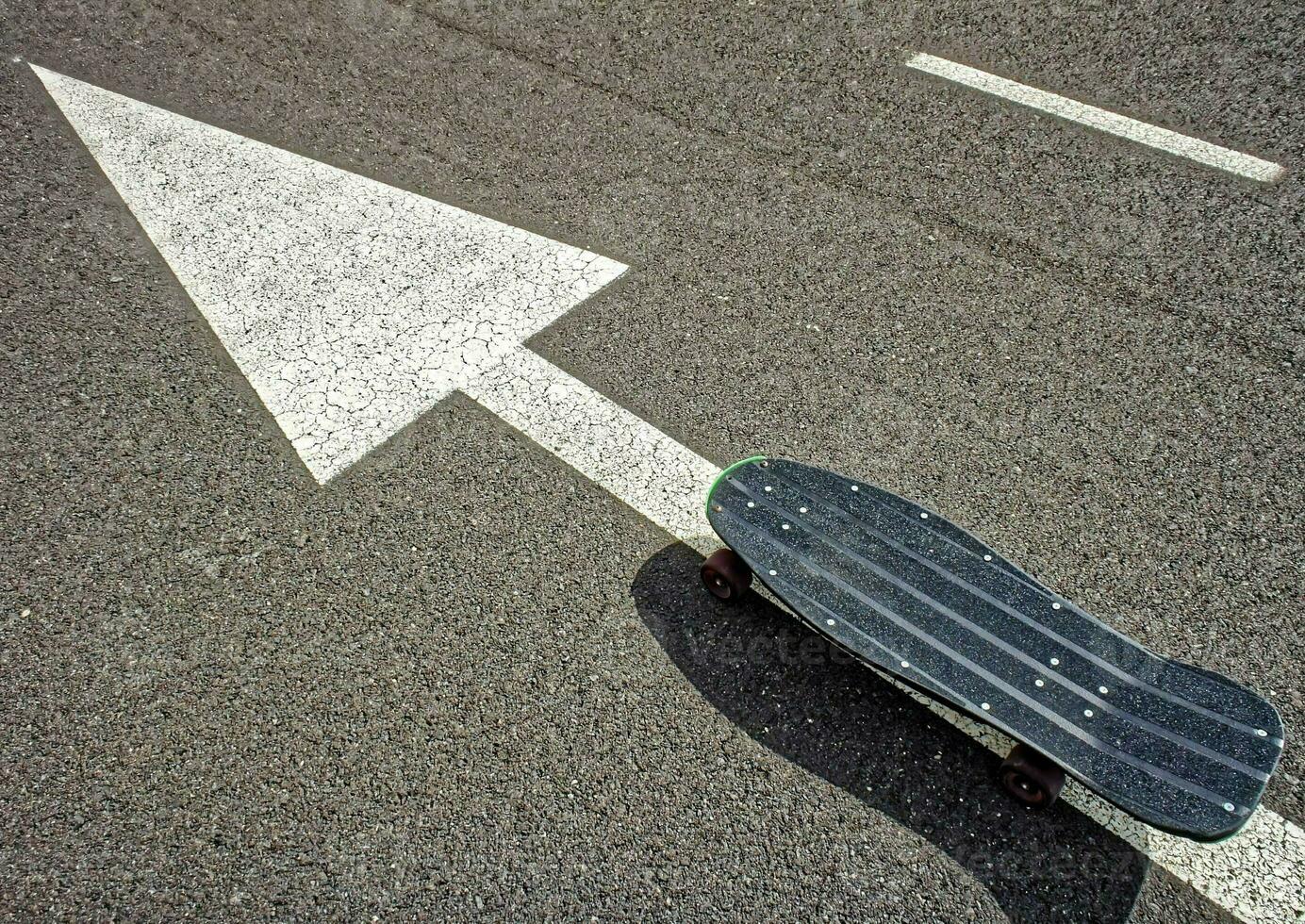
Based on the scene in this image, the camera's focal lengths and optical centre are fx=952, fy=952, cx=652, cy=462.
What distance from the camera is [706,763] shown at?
2652 millimetres

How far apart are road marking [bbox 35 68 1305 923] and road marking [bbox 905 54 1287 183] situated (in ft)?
7.46

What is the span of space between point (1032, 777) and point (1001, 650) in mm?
338

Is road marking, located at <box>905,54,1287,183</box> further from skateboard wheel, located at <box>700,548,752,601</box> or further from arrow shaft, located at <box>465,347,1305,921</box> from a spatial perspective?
skateboard wheel, located at <box>700,548,752,601</box>

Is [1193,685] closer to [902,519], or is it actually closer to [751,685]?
[902,519]

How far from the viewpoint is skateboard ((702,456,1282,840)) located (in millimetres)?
2367

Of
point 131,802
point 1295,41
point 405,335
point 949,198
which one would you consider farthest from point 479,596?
point 1295,41

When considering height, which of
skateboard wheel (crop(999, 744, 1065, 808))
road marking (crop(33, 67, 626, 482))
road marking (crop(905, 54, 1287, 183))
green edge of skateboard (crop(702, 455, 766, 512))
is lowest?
road marking (crop(33, 67, 626, 482))

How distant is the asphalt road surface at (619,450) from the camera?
8.24 feet

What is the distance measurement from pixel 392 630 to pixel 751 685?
111cm

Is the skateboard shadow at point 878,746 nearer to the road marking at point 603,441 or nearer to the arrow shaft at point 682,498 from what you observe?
the arrow shaft at point 682,498

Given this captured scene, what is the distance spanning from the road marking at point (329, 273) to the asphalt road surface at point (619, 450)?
0.40 feet

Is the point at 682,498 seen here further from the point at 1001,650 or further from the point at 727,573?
the point at 1001,650

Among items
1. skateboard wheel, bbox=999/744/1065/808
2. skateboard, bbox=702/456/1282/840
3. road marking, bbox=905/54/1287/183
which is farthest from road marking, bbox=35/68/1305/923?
road marking, bbox=905/54/1287/183

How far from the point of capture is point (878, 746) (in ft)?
8.79
